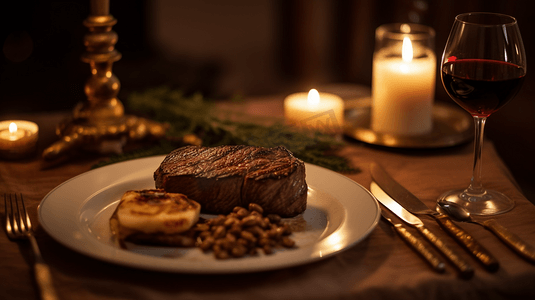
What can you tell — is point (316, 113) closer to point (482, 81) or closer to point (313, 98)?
point (313, 98)

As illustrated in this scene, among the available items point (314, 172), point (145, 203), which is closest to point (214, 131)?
point (314, 172)

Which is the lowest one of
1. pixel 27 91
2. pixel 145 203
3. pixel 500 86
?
pixel 27 91

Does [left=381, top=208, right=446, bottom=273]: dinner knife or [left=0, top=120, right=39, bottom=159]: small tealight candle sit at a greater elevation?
[left=0, top=120, right=39, bottom=159]: small tealight candle

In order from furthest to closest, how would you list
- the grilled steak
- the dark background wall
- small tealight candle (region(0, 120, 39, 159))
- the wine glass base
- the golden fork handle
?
the dark background wall → small tealight candle (region(0, 120, 39, 159)) → the wine glass base → the grilled steak → the golden fork handle

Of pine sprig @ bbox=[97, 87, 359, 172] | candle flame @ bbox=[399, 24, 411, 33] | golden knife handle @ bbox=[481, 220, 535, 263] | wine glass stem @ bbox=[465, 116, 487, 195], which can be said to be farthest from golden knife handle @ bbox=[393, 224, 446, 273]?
candle flame @ bbox=[399, 24, 411, 33]

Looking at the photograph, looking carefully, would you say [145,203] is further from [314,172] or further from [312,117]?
[312,117]

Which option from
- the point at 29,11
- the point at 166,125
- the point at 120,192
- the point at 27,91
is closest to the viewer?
the point at 120,192

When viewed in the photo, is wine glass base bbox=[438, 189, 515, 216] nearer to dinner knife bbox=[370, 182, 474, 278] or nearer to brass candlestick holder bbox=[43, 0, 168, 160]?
dinner knife bbox=[370, 182, 474, 278]
